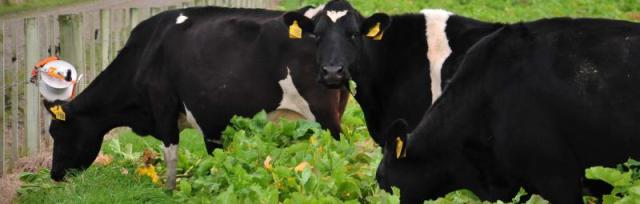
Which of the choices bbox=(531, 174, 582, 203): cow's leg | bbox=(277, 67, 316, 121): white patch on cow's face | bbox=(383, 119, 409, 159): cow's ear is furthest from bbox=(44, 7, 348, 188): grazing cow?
bbox=(531, 174, 582, 203): cow's leg

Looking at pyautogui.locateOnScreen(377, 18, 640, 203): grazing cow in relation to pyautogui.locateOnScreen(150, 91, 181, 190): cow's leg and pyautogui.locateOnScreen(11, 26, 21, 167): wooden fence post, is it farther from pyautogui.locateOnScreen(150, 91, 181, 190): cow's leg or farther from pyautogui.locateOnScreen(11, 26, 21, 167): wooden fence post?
pyautogui.locateOnScreen(11, 26, 21, 167): wooden fence post

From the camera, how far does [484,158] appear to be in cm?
650

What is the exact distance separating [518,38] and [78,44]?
6.84 meters

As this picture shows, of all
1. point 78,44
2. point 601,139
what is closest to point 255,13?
point 78,44

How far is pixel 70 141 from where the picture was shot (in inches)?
403

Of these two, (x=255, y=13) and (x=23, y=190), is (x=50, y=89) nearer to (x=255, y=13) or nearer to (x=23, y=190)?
(x=23, y=190)

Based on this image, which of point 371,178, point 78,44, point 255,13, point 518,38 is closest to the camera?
point 518,38

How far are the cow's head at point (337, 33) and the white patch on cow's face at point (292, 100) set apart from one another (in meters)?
0.44

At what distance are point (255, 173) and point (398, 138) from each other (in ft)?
4.05

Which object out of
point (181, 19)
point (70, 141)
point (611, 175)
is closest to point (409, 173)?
point (611, 175)

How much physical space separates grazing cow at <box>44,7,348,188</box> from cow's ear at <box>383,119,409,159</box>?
7.57 ft

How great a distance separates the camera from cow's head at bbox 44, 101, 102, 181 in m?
10.1

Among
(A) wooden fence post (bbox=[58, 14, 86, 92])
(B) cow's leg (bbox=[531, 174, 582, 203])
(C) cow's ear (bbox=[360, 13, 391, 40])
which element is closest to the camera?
(B) cow's leg (bbox=[531, 174, 582, 203])

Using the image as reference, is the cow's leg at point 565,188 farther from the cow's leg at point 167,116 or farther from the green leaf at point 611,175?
the cow's leg at point 167,116
